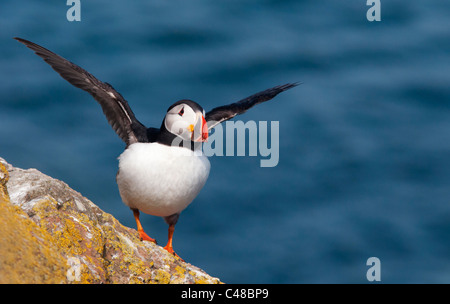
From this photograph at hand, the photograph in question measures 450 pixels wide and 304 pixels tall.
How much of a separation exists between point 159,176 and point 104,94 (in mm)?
1383

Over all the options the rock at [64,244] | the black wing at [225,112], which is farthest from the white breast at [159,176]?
the rock at [64,244]

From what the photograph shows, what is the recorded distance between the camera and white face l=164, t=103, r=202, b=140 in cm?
781

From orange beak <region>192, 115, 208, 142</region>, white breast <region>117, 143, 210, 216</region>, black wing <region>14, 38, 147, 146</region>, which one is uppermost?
black wing <region>14, 38, 147, 146</region>

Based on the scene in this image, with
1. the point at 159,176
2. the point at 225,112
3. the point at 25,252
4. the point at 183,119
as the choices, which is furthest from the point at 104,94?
the point at 25,252

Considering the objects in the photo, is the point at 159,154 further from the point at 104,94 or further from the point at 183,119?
the point at 104,94

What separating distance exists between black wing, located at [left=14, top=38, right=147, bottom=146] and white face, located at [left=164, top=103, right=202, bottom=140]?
1.84 ft

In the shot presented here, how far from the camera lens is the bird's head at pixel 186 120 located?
25.6 ft

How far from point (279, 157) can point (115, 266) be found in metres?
14.8

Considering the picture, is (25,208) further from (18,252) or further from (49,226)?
(18,252)

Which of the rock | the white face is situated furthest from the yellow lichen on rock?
the white face

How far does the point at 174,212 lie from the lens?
26.5 ft

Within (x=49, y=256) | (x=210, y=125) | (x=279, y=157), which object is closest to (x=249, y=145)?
(x=279, y=157)

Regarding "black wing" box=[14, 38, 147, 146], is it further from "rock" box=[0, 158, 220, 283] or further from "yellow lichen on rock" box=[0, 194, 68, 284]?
"yellow lichen on rock" box=[0, 194, 68, 284]
